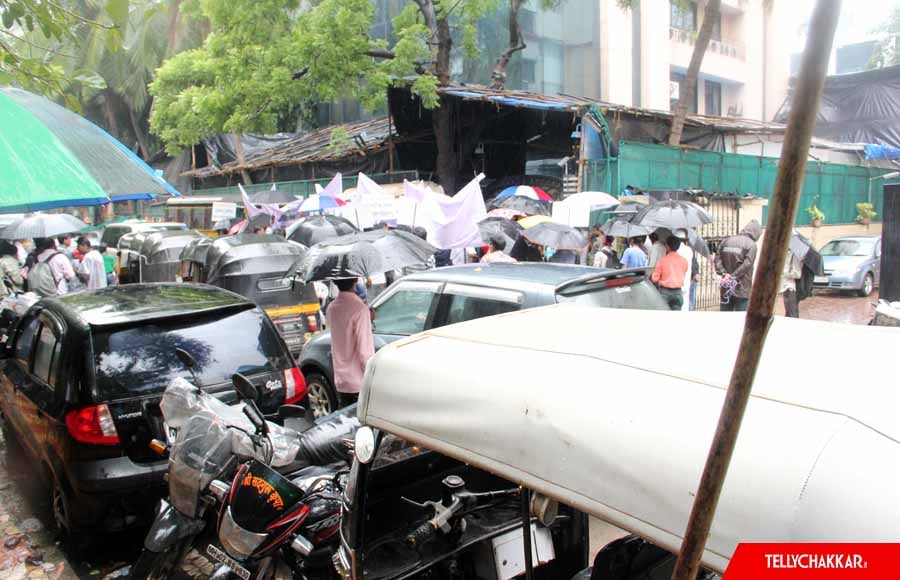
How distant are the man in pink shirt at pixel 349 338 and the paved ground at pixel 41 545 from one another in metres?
1.98

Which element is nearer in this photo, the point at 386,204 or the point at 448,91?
the point at 386,204

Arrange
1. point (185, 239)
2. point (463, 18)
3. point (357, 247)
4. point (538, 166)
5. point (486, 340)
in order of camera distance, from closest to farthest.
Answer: point (486, 340) < point (357, 247) < point (185, 239) < point (463, 18) < point (538, 166)

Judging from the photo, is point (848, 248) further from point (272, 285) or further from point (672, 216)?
point (272, 285)

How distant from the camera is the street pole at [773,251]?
2.98ft

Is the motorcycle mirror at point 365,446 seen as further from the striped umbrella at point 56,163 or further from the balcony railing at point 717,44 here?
the balcony railing at point 717,44

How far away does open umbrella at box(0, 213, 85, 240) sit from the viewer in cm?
1362

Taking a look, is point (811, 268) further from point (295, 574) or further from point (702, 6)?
point (702, 6)

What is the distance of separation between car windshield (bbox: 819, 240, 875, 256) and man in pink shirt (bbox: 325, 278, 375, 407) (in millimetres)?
15166

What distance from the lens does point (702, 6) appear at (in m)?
27.1

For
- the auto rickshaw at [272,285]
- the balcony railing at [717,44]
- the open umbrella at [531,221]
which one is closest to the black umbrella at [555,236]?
the open umbrella at [531,221]

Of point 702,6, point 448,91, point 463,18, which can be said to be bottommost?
point 448,91

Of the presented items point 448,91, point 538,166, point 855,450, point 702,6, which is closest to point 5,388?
point 855,450

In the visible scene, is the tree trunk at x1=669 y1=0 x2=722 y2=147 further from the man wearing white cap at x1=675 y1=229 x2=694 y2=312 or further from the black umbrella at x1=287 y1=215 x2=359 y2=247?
the black umbrella at x1=287 y1=215 x2=359 y2=247

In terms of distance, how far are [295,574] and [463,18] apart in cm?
1635
